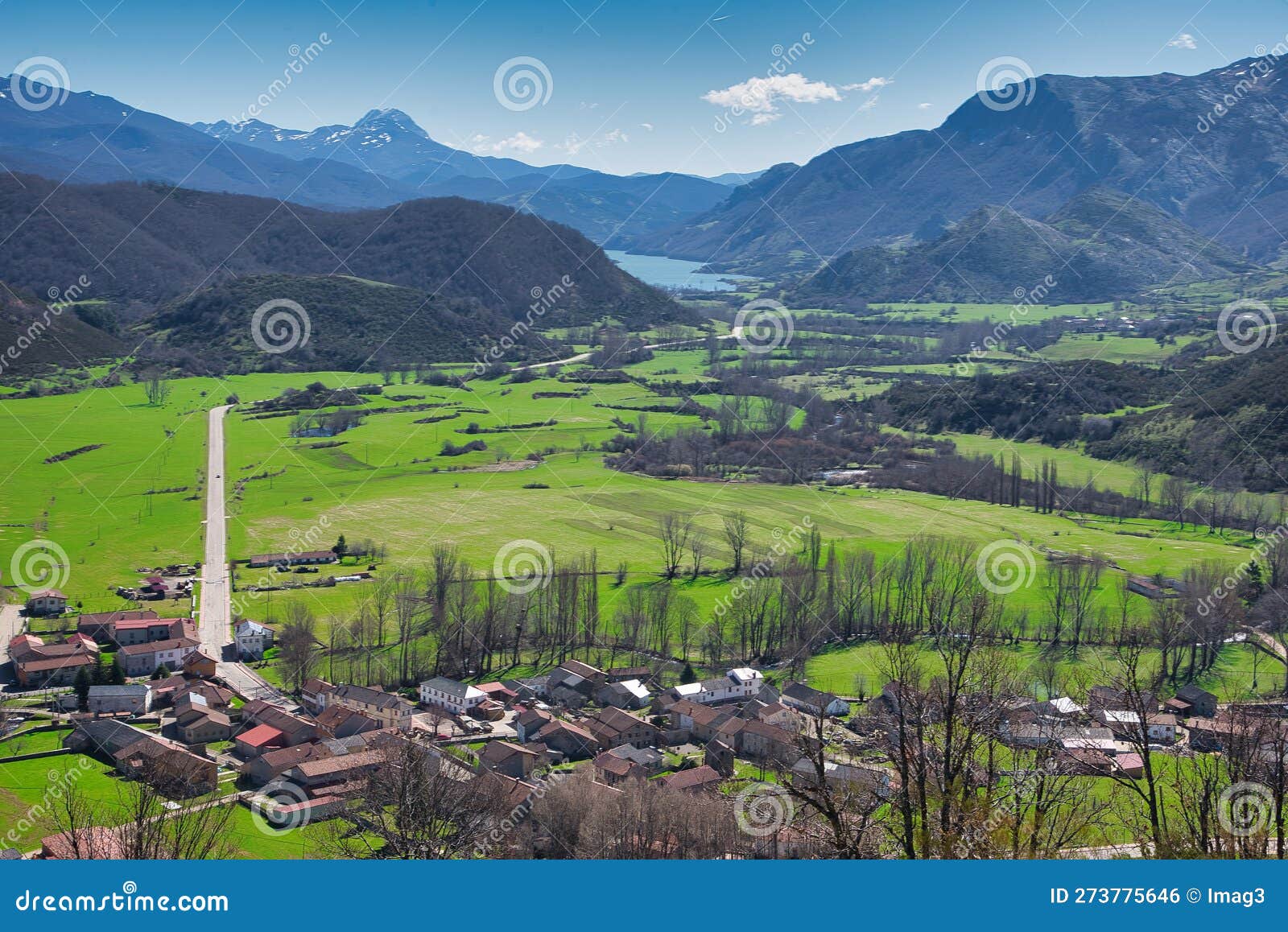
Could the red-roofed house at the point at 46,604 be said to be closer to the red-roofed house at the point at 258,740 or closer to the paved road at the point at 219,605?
the paved road at the point at 219,605

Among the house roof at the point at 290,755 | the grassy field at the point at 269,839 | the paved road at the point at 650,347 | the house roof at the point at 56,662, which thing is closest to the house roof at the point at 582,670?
the house roof at the point at 290,755

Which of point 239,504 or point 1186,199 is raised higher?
point 1186,199

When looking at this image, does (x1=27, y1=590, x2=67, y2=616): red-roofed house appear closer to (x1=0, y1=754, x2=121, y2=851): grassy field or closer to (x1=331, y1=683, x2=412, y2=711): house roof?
(x1=0, y1=754, x2=121, y2=851): grassy field

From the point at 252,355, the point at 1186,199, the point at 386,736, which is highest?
the point at 1186,199

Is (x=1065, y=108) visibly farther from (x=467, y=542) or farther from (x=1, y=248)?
(x=467, y=542)

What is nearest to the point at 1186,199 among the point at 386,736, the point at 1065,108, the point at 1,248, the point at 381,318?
the point at 1065,108

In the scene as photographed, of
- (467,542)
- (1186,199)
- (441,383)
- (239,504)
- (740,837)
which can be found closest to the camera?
(740,837)

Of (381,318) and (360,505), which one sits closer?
(360,505)
